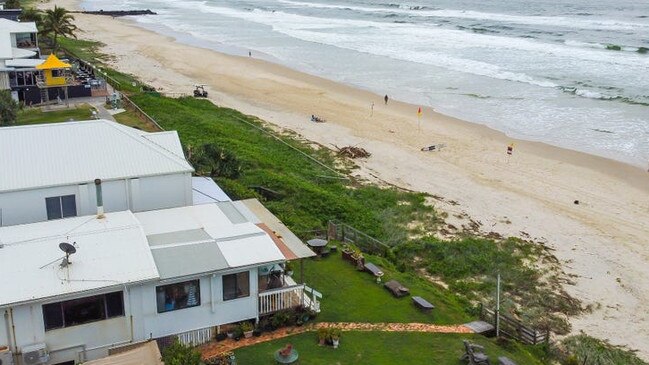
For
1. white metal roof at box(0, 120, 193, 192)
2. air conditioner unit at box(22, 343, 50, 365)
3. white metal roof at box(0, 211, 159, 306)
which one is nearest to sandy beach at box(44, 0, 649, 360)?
white metal roof at box(0, 211, 159, 306)

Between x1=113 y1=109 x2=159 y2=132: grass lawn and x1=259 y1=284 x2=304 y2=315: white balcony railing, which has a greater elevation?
x1=113 y1=109 x2=159 y2=132: grass lawn

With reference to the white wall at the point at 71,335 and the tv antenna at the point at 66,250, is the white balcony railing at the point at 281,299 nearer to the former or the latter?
the white wall at the point at 71,335

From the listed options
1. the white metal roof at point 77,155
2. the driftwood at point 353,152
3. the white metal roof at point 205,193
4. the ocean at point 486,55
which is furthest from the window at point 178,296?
the ocean at point 486,55

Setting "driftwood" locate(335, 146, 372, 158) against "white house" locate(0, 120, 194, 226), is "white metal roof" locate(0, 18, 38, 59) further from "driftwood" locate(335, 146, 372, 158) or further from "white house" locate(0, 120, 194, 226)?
"white house" locate(0, 120, 194, 226)

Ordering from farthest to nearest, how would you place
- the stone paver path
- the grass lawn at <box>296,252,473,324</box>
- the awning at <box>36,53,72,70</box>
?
the awning at <box>36,53,72,70</box>
the grass lawn at <box>296,252,473,324</box>
the stone paver path

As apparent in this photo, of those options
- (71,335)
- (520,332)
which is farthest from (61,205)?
(520,332)

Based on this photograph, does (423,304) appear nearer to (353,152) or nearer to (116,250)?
(116,250)

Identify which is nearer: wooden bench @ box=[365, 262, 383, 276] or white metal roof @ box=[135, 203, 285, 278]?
white metal roof @ box=[135, 203, 285, 278]
